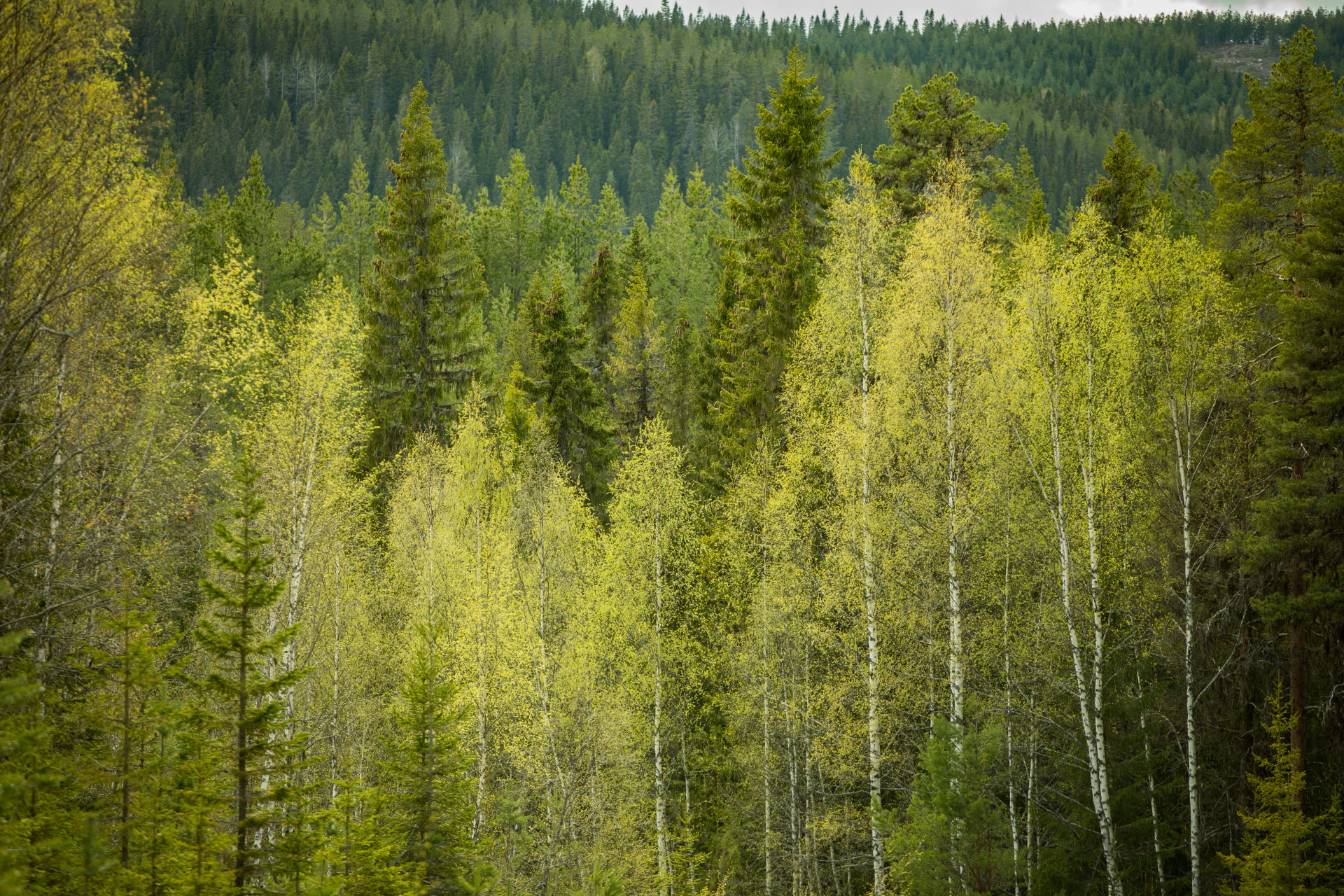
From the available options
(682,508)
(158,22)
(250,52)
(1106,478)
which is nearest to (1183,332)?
(1106,478)

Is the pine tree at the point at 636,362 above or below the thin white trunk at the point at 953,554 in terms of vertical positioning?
above

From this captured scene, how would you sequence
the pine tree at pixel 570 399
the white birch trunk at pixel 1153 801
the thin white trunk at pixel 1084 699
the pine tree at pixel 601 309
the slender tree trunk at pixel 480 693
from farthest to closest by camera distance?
the pine tree at pixel 601 309, the pine tree at pixel 570 399, the slender tree trunk at pixel 480 693, the white birch trunk at pixel 1153 801, the thin white trunk at pixel 1084 699

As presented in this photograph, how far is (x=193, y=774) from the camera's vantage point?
849 centimetres

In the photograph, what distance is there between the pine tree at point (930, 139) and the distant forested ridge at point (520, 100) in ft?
361

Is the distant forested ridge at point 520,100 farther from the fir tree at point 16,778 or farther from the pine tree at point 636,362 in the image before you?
the fir tree at point 16,778

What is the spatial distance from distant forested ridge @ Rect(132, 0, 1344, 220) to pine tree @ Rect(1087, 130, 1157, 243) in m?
105

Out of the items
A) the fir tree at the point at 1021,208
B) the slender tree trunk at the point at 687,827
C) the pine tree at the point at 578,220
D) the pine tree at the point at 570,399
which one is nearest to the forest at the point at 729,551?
the slender tree trunk at the point at 687,827

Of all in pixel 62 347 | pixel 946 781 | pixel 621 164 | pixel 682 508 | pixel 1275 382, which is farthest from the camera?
pixel 621 164

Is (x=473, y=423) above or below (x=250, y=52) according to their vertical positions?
below

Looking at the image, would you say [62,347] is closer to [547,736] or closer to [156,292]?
[156,292]

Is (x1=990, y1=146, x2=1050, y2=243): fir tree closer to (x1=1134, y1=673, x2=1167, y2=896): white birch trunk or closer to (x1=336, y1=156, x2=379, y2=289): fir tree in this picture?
(x1=1134, y1=673, x2=1167, y2=896): white birch trunk

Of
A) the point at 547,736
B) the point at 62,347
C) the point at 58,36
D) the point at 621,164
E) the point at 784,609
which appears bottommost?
the point at 547,736

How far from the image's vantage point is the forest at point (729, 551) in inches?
368

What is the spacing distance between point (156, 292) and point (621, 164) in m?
140
